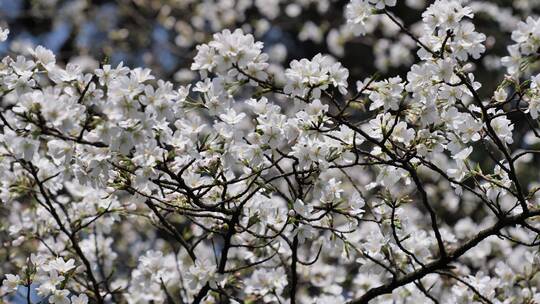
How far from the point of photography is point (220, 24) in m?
7.39

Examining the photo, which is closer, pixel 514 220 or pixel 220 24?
pixel 514 220

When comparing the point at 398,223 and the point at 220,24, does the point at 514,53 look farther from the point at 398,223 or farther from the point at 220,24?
the point at 220,24

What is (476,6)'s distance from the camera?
7145 millimetres

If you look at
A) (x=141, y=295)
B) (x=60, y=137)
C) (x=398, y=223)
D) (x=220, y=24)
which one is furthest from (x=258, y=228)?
(x=220, y=24)

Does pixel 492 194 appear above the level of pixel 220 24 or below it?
below

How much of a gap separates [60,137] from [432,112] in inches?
42.6

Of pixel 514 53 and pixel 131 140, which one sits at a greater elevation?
pixel 514 53

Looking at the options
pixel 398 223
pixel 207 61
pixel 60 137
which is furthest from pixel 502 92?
pixel 60 137

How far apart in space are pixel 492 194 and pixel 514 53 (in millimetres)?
573

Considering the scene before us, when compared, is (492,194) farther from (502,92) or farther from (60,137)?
(60,137)

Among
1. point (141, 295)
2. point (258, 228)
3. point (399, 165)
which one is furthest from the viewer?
point (141, 295)

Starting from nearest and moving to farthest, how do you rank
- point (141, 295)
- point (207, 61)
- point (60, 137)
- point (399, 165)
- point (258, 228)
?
point (60, 137) → point (207, 61) → point (399, 165) → point (258, 228) → point (141, 295)

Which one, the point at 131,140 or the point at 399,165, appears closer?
the point at 131,140

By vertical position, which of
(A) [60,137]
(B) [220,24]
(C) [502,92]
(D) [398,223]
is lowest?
(A) [60,137]
